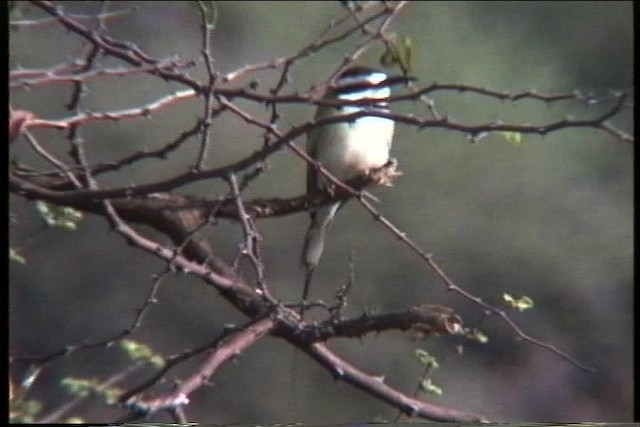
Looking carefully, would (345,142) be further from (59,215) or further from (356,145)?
(59,215)

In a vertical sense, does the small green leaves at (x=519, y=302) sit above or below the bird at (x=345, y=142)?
below

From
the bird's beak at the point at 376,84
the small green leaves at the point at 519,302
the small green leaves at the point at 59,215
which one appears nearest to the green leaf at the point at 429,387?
the small green leaves at the point at 519,302

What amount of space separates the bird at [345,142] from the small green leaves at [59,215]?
0.44m

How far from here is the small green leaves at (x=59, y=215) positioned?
1.67m

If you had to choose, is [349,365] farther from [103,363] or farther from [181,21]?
[181,21]

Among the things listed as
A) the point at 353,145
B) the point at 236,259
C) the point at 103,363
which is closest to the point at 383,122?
the point at 353,145

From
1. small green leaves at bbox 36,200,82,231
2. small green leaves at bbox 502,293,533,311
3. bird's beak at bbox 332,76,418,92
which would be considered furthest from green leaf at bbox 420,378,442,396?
small green leaves at bbox 36,200,82,231

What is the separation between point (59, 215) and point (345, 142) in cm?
56

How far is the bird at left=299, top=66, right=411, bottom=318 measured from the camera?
1.67 meters

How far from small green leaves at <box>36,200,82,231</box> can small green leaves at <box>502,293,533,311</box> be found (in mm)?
836

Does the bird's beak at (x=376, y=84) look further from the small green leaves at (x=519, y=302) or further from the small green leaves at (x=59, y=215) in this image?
the small green leaves at (x=59, y=215)

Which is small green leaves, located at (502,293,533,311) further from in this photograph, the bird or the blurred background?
the bird

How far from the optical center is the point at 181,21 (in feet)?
5.54

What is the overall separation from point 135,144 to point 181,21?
254 mm
